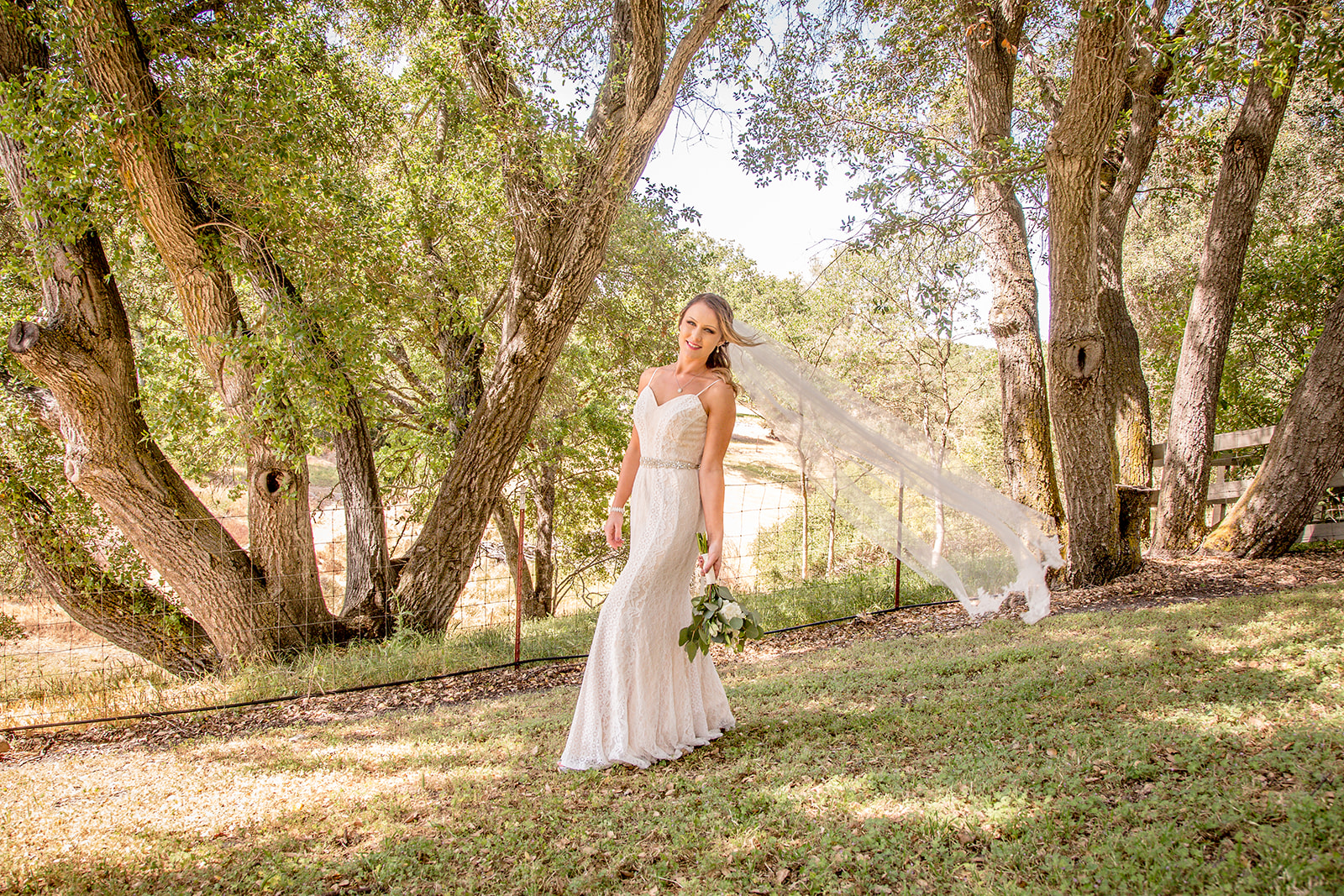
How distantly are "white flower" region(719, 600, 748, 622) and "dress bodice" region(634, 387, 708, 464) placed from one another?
Result: 27.5 inches

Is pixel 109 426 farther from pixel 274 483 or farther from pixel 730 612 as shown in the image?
pixel 730 612

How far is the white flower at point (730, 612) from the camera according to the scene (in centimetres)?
363

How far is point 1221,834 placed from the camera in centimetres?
239

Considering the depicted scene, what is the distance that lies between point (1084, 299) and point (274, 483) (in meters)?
6.94

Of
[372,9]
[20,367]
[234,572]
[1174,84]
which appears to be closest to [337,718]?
[234,572]

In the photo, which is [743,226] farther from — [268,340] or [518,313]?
[268,340]

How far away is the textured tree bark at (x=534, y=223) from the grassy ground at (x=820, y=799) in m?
2.77

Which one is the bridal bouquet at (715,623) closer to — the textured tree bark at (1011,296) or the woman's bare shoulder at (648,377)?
the woman's bare shoulder at (648,377)

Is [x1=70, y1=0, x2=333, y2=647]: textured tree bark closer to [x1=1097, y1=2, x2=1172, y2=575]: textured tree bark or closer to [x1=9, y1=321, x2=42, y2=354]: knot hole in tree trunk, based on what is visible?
[x1=9, y1=321, x2=42, y2=354]: knot hole in tree trunk

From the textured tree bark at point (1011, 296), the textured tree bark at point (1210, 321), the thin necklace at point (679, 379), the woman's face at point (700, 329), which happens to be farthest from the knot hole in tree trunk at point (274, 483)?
the textured tree bark at point (1210, 321)

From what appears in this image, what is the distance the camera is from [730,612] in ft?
11.9

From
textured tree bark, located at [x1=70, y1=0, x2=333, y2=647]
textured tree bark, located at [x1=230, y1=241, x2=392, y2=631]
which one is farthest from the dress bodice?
textured tree bark, located at [x1=230, y1=241, x2=392, y2=631]

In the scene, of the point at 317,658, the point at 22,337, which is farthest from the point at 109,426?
the point at 317,658

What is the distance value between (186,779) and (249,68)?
5067 mm
